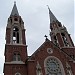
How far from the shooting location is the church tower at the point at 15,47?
122 feet

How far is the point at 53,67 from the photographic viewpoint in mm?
37844

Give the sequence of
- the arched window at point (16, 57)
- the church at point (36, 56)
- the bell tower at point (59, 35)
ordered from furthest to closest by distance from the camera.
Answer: the bell tower at point (59, 35), the arched window at point (16, 57), the church at point (36, 56)

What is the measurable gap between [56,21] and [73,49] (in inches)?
388

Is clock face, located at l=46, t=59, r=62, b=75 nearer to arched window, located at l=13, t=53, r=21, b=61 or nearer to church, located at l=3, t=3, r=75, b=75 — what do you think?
church, located at l=3, t=3, r=75, b=75

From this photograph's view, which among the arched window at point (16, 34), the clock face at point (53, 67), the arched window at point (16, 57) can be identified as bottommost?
the clock face at point (53, 67)

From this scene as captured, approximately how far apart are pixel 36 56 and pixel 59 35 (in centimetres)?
957

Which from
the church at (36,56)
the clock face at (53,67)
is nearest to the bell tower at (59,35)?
the church at (36,56)

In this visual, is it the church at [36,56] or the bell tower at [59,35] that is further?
the bell tower at [59,35]

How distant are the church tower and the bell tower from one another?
22.9ft

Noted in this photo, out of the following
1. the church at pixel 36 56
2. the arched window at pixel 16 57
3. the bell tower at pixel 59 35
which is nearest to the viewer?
the church at pixel 36 56

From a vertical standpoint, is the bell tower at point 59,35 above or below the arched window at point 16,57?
above

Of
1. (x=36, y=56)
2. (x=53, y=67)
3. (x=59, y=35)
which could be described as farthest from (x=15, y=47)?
(x=59, y=35)

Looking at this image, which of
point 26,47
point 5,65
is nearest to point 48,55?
point 26,47

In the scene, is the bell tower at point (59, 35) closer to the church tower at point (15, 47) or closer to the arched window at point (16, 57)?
the church tower at point (15, 47)
